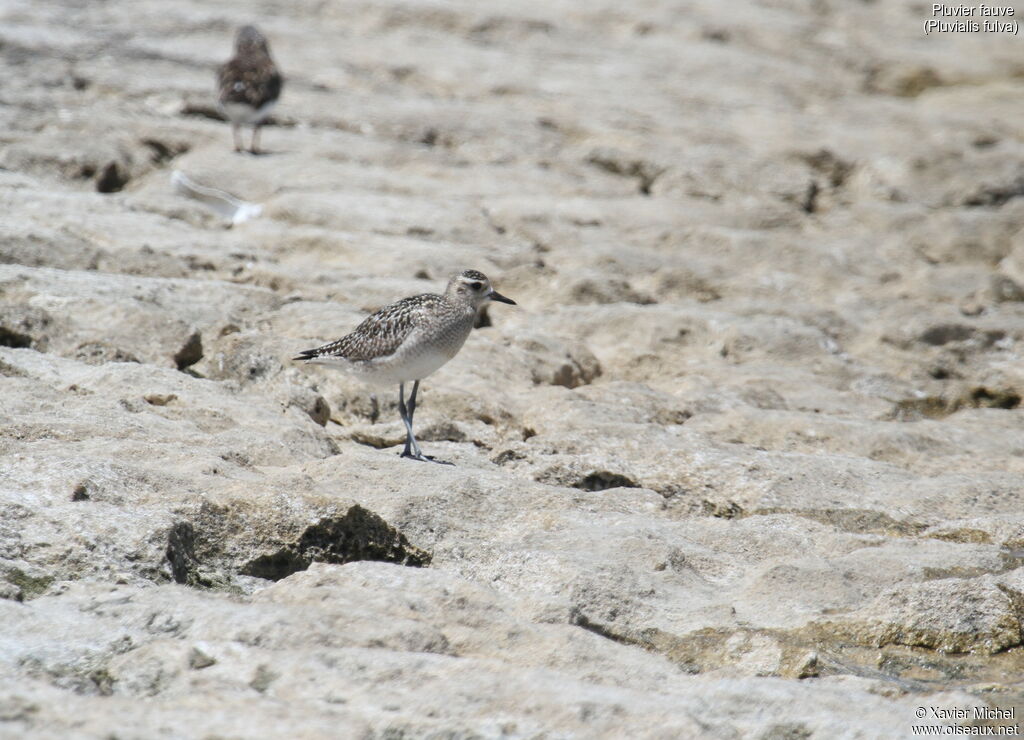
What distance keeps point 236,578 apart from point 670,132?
41.8ft

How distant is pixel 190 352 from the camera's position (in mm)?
10586

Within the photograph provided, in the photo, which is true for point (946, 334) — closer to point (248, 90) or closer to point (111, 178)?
point (248, 90)

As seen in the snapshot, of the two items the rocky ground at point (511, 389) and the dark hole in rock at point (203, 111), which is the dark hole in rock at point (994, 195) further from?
the dark hole in rock at point (203, 111)

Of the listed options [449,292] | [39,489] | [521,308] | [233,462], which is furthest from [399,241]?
[39,489]

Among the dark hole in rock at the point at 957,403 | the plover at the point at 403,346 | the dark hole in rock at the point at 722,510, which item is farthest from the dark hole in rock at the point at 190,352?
the dark hole in rock at the point at 957,403

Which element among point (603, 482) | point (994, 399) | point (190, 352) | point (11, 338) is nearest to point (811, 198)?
point (994, 399)

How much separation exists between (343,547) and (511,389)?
3771 millimetres

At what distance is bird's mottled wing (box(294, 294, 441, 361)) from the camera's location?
31.9 ft

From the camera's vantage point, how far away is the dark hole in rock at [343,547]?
7.16 metres

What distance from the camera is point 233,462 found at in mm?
8289

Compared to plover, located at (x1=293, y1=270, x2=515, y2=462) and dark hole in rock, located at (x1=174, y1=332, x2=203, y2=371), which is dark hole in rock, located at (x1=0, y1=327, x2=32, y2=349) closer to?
dark hole in rock, located at (x1=174, y1=332, x2=203, y2=371)

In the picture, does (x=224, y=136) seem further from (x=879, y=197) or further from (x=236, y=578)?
(x=236, y=578)

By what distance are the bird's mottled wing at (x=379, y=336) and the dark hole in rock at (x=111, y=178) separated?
5702mm

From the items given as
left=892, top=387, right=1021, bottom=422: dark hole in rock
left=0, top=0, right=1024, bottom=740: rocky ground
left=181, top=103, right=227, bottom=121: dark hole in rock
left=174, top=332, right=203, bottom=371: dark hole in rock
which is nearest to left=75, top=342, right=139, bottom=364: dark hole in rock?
left=0, top=0, right=1024, bottom=740: rocky ground
